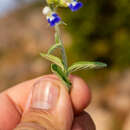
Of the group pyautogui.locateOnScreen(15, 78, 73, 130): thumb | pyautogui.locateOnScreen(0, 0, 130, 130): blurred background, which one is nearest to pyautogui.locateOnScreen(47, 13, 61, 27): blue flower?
pyautogui.locateOnScreen(15, 78, 73, 130): thumb

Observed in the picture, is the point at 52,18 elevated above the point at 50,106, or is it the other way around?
the point at 52,18

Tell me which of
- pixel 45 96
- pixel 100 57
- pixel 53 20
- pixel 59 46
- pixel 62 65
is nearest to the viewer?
pixel 53 20

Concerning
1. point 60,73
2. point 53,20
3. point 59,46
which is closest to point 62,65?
point 60,73

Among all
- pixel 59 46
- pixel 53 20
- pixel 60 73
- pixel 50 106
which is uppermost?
pixel 53 20

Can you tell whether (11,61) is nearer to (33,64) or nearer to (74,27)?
(33,64)

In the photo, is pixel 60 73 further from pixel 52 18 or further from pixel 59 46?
pixel 52 18
